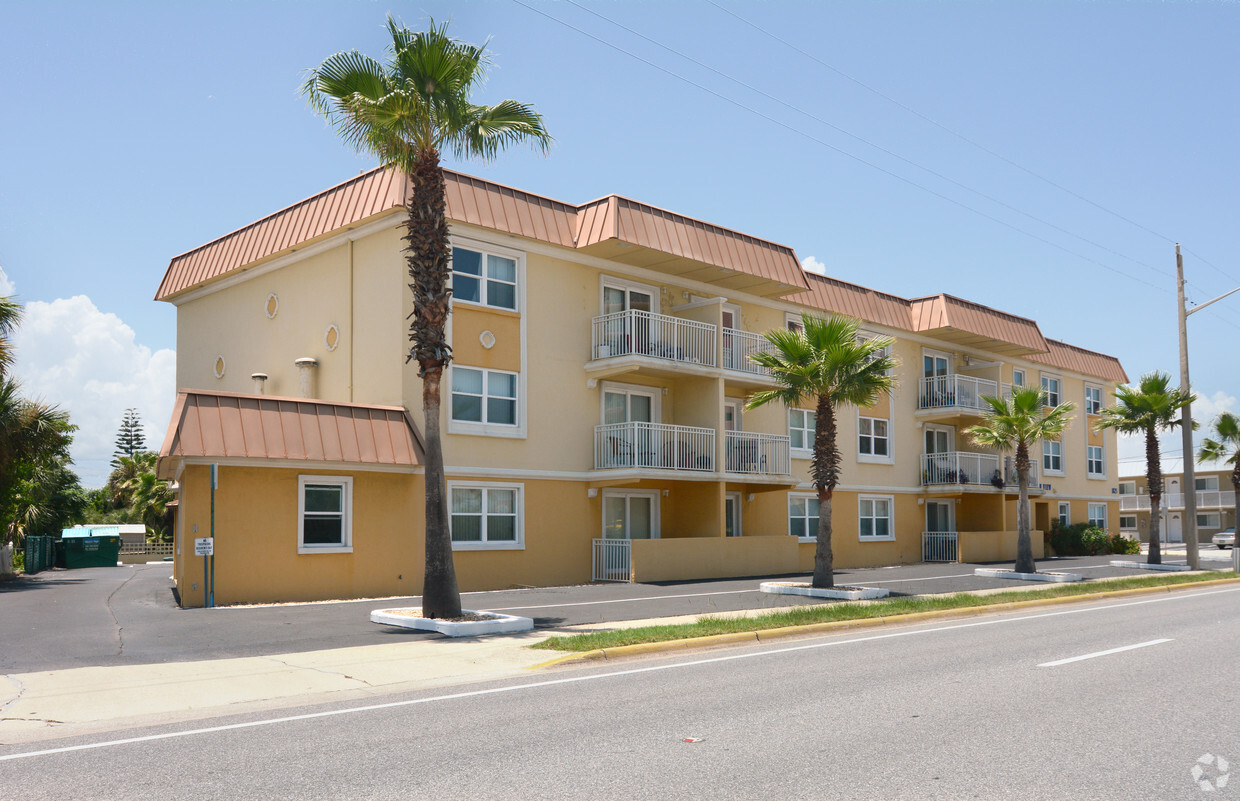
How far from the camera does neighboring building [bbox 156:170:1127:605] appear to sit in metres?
19.0

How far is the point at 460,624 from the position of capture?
13719 millimetres

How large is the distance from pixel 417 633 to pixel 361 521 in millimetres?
6707

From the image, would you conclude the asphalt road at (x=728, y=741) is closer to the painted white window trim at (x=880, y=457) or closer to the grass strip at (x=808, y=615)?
the grass strip at (x=808, y=615)

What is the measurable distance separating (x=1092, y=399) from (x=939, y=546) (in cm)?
1630

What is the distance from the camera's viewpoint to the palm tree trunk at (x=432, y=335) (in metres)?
14.4

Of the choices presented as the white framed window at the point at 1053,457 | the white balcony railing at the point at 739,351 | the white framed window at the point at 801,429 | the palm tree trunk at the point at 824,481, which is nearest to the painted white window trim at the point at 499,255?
the white balcony railing at the point at 739,351

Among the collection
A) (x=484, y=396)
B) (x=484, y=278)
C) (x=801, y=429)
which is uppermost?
(x=484, y=278)

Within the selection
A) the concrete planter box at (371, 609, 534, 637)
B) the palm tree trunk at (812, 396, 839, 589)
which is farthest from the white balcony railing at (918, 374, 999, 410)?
the concrete planter box at (371, 609, 534, 637)

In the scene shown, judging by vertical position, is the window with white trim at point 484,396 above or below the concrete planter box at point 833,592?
above

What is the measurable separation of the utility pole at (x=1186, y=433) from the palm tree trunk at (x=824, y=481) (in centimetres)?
1540

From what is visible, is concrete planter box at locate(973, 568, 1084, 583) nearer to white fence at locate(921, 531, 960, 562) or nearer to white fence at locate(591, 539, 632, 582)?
white fence at locate(921, 531, 960, 562)

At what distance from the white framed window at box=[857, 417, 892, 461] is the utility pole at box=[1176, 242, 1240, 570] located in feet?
29.7

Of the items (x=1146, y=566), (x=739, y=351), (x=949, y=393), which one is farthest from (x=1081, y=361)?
(x=739, y=351)

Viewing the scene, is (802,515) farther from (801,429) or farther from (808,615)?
(808,615)
